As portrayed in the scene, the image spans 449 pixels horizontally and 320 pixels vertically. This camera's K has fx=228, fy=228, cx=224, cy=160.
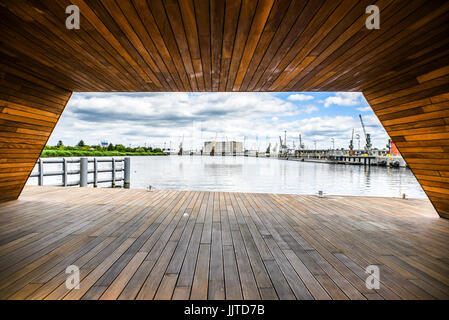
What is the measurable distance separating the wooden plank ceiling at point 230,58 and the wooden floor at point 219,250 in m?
1.43

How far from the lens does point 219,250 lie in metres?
2.37

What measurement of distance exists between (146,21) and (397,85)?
3436 millimetres

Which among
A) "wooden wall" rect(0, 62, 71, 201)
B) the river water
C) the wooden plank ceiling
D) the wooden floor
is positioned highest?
the wooden plank ceiling

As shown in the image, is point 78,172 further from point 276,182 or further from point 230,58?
point 276,182

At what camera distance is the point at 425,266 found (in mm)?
2072

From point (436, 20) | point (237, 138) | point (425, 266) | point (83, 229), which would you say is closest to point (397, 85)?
point (436, 20)

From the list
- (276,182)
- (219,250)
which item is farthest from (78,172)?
(276,182)

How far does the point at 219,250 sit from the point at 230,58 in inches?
93.3

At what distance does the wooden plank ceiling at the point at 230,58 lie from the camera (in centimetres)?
205

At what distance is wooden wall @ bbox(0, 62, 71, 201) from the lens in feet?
11.0

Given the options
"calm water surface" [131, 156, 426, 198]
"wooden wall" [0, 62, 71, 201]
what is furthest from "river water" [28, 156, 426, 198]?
"wooden wall" [0, 62, 71, 201]

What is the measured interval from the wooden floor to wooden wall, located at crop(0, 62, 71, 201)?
23.9 inches

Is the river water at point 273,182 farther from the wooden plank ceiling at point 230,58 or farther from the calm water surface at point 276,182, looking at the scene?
the wooden plank ceiling at point 230,58

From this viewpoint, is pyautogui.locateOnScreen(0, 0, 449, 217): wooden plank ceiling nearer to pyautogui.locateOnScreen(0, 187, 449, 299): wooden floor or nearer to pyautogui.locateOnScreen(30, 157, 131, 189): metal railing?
pyautogui.locateOnScreen(0, 187, 449, 299): wooden floor
